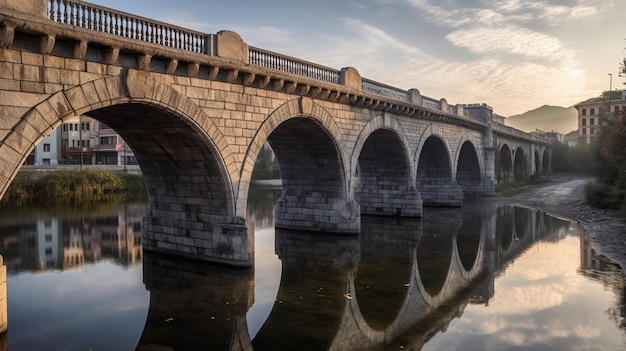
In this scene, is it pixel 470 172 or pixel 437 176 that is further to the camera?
pixel 470 172

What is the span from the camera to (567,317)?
11.4 metres

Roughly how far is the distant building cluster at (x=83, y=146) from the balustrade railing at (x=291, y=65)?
136 ft

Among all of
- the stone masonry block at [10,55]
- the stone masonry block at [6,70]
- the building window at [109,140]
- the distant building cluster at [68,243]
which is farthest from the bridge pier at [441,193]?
the building window at [109,140]

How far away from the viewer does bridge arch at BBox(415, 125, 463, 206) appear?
116 ft

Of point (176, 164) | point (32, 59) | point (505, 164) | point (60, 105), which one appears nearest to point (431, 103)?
point (176, 164)

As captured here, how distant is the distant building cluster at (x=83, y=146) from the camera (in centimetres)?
5591

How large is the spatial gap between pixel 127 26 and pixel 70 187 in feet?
104

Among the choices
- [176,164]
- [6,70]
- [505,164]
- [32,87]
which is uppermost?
[6,70]

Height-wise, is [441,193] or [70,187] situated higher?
[70,187]

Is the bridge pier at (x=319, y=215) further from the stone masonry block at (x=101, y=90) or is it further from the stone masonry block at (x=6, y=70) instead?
the stone masonry block at (x=6, y=70)

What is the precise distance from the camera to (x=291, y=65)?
1861 centimetres

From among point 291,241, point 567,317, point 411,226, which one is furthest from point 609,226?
point 291,241

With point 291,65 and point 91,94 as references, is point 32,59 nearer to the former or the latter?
point 91,94

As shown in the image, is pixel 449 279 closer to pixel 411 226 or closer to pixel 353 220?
pixel 353 220
